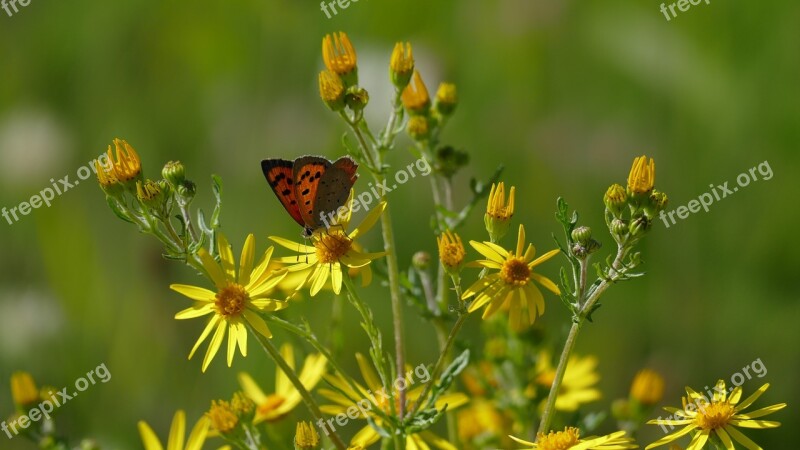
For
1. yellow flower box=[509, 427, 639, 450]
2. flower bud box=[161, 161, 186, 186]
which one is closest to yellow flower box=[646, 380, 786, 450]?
yellow flower box=[509, 427, 639, 450]

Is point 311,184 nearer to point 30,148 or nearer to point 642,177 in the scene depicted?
point 642,177

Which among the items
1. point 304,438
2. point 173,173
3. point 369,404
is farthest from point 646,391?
point 173,173

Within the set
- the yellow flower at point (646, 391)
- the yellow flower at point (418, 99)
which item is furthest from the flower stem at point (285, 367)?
the yellow flower at point (646, 391)

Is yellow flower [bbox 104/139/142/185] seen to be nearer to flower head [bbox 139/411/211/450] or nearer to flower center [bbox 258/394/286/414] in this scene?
flower head [bbox 139/411/211/450]

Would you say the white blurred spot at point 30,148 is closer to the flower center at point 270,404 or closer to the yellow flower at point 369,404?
the flower center at point 270,404

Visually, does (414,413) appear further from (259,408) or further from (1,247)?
(1,247)

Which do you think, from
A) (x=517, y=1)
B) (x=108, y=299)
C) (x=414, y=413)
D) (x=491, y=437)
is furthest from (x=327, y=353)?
(x=517, y=1)
